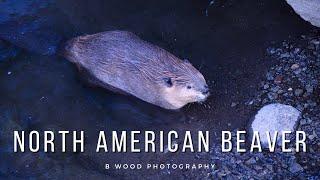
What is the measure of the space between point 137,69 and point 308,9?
1670 mm

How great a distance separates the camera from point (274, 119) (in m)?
4.12

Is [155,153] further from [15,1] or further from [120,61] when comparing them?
[15,1]

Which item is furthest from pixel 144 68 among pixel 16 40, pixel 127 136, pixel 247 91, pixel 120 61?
pixel 16 40

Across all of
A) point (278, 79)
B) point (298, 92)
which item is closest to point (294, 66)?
point (278, 79)

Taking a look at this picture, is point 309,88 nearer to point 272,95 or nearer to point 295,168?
point 272,95

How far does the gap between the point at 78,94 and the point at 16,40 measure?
0.87 m

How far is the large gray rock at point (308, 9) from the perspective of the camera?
4348 mm

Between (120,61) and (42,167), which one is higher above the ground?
(120,61)

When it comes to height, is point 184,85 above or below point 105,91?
above

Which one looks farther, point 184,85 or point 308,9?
point 308,9

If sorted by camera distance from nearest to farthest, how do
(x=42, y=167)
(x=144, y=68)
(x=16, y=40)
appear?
(x=42, y=167) → (x=144, y=68) → (x=16, y=40)

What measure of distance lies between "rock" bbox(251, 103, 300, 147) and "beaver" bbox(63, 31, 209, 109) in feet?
1.70

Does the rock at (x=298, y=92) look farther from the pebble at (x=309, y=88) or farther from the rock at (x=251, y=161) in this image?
the rock at (x=251, y=161)

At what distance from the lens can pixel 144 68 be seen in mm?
4324
